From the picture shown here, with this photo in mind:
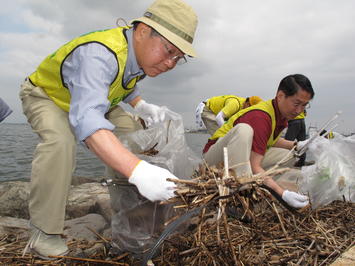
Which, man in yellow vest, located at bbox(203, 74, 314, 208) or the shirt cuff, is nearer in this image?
the shirt cuff

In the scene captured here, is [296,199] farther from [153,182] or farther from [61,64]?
[61,64]

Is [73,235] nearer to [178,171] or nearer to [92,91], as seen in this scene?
[178,171]

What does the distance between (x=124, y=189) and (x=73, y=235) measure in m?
1.07

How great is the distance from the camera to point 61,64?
2.03m

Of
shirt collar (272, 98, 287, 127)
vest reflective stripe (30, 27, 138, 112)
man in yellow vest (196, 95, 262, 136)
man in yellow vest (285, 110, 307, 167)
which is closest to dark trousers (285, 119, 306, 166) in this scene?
man in yellow vest (285, 110, 307, 167)

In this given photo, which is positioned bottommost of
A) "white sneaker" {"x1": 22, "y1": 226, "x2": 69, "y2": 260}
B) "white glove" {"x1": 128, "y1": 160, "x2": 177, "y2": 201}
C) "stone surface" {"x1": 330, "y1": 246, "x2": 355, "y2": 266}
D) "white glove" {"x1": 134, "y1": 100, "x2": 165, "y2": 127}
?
"white sneaker" {"x1": 22, "y1": 226, "x2": 69, "y2": 260}

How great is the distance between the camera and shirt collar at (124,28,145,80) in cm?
202

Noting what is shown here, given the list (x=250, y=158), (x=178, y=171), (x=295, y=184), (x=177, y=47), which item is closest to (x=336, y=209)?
(x=295, y=184)

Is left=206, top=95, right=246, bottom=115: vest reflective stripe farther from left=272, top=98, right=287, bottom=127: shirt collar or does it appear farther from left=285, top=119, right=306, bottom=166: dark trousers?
left=272, top=98, right=287, bottom=127: shirt collar

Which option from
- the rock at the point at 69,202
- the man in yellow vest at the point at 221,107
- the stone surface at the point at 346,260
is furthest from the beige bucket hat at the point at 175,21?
the man in yellow vest at the point at 221,107

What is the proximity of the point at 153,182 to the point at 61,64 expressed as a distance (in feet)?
3.84

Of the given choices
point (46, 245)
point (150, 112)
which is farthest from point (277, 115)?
point (46, 245)

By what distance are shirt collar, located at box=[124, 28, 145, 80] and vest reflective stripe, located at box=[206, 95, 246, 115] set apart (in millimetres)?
3635

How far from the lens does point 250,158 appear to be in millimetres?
3119
